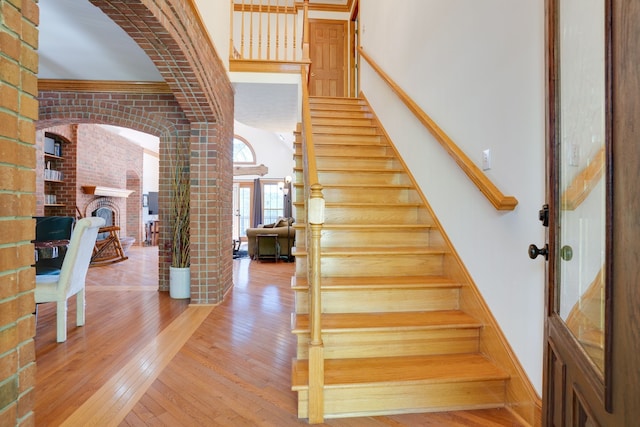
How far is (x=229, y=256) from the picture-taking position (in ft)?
13.7

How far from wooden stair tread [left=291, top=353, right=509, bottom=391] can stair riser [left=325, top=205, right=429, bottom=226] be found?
1202 millimetres

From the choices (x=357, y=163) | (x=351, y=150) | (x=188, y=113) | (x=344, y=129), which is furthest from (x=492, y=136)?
(x=188, y=113)

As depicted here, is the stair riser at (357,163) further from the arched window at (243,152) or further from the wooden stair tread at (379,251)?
the arched window at (243,152)

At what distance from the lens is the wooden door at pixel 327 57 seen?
6566mm

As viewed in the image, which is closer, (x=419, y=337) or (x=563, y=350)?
(x=563, y=350)

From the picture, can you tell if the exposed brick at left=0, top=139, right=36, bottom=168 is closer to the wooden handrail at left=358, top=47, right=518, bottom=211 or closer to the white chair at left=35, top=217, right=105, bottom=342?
the wooden handrail at left=358, top=47, right=518, bottom=211

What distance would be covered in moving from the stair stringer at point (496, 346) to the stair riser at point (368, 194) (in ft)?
2.18

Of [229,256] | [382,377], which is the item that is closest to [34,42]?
[382,377]

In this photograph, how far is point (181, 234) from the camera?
387 centimetres

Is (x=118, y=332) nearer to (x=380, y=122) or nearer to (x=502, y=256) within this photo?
(x=502, y=256)

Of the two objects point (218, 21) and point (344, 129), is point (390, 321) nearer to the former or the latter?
point (344, 129)

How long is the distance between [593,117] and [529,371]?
1.26 metres

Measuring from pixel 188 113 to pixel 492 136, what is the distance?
2869 millimetres

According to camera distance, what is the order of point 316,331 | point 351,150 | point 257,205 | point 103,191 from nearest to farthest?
1. point 316,331
2. point 351,150
3. point 103,191
4. point 257,205
